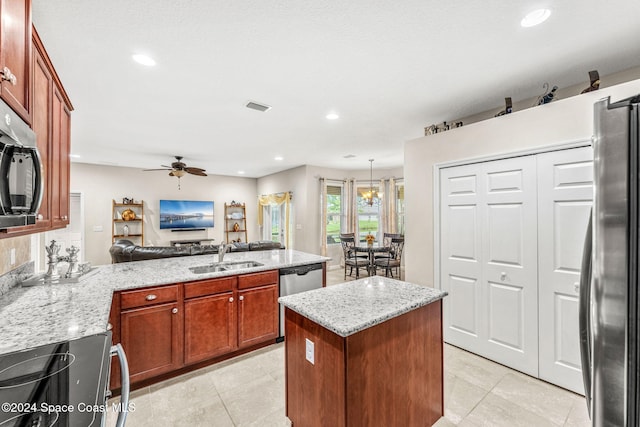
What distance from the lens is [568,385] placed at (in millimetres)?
2225

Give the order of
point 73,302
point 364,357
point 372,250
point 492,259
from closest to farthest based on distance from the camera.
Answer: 1. point 364,357
2. point 73,302
3. point 492,259
4. point 372,250

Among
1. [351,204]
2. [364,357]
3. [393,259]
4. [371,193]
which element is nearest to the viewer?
[364,357]

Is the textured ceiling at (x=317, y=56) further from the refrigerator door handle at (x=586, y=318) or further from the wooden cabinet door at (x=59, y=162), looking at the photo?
the refrigerator door handle at (x=586, y=318)

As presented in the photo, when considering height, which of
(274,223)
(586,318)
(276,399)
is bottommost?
(276,399)

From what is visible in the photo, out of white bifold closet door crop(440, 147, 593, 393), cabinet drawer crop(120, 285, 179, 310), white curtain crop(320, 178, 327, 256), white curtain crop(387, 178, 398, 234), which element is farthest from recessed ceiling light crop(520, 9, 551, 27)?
white curtain crop(387, 178, 398, 234)

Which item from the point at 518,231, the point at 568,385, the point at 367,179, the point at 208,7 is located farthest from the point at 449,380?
the point at 367,179

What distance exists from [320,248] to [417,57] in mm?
5216

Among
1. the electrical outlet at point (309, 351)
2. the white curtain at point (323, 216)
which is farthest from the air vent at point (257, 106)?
the white curtain at point (323, 216)

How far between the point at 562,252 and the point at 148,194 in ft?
27.1

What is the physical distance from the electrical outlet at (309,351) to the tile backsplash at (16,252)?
7.26ft

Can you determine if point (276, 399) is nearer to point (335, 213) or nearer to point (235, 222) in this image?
point (335, 213)

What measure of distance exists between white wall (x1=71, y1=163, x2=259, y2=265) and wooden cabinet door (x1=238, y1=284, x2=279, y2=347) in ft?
18.8

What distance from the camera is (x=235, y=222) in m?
8.59

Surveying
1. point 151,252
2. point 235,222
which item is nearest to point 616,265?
point 151,252
